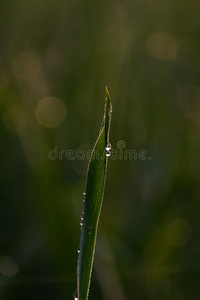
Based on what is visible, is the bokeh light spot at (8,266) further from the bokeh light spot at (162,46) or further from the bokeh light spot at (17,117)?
the bokeh light spot at (162,46)

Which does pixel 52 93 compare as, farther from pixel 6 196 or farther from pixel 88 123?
pixel 6 196

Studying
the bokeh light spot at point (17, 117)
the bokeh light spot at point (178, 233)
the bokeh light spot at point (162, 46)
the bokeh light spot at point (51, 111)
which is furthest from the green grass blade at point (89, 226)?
the bokeh light spot at point (162, 46)

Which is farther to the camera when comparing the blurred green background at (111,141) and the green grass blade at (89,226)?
the blurred green background at (111,141)

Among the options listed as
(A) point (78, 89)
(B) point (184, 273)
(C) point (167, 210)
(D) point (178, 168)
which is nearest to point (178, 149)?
(D) point (178, 168)

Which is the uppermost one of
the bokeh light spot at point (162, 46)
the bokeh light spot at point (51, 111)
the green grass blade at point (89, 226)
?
the bokeh light spot at point (162, 46)

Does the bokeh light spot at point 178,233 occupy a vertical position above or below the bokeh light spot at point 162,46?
below

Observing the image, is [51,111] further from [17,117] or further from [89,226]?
[89,226]

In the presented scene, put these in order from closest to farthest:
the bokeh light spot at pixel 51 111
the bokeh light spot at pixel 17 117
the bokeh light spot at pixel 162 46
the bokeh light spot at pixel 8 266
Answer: the bokeh light spot at pixel 8 266
the bokeh light spot at pixel 17 117
the bokeh light spot at pixel 51 111
the bokeh light spot at pixel 162 46
